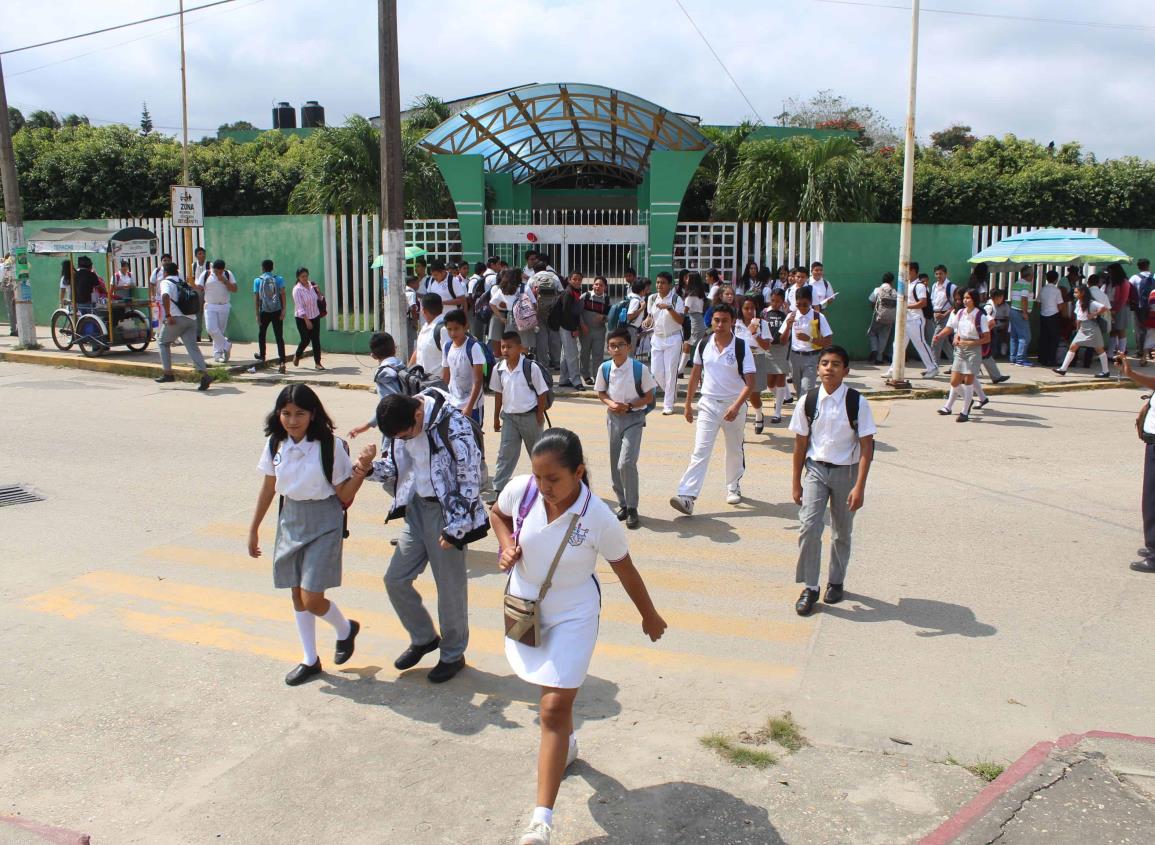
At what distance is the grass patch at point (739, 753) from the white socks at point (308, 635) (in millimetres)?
2158

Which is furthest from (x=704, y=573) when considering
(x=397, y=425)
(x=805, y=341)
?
(x=805, y=341)

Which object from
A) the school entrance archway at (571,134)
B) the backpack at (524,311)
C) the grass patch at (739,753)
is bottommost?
the grass patch at (739,753)

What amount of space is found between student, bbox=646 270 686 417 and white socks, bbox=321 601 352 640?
736 cm

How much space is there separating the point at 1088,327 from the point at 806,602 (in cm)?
1128

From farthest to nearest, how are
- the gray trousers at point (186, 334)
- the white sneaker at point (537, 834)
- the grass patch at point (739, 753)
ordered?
the gray trousers at point (186, 334) → the grass patch at point (739, 753) → the white sneaker at point (537, 834)

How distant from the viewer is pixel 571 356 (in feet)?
47.3

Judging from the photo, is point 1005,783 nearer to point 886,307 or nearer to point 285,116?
point 886,307

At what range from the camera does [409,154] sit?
22453 millimetres

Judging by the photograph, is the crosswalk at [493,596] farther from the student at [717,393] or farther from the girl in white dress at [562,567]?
the girl in white dress at [562,567]

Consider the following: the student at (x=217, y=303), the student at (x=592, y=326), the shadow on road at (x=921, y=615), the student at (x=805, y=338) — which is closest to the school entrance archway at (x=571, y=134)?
the student at (x=592, y=326)

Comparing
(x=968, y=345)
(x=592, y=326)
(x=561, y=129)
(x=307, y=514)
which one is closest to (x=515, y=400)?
(x=307, y=514)

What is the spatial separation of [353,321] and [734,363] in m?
10.6

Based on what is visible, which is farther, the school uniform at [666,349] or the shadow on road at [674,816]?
the school uniform at [666,349]

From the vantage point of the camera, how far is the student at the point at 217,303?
53.0 ft
